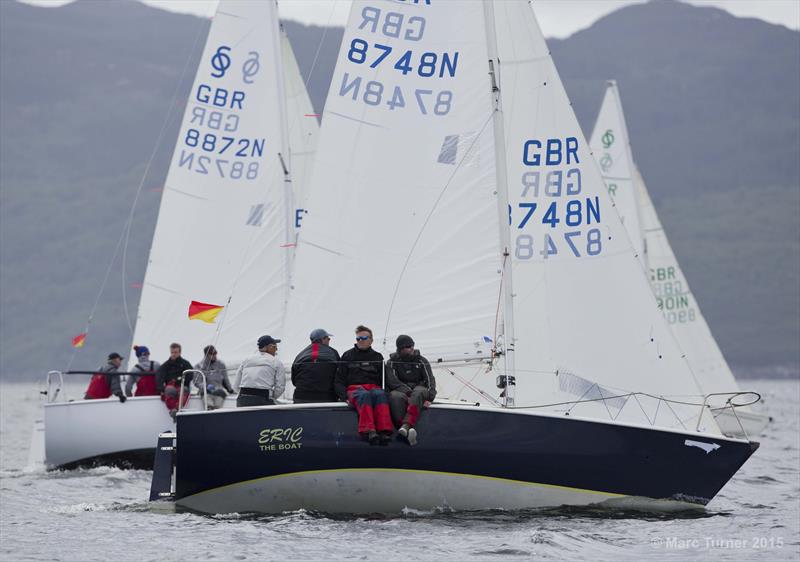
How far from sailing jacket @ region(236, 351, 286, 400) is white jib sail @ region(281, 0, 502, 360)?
39.3 inches

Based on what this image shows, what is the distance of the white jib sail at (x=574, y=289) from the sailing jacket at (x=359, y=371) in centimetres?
219

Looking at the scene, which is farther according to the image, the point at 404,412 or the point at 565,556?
the point at 404,412

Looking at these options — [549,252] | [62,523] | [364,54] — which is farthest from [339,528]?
[364,54]

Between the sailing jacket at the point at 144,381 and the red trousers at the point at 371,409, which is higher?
the sailing jacket at the point at 144,381

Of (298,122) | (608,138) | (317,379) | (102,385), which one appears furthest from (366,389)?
(608,138)

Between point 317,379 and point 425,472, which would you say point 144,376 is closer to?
point 317,379

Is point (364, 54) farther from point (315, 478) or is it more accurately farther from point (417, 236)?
point (315, 478)

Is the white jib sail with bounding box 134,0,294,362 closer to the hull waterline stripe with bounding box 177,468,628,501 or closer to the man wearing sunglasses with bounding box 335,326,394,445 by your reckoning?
the man wearing sunglasses with bounding box 335,326,394,445

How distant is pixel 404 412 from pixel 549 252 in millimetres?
3285

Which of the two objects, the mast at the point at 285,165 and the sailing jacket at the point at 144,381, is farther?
the mast at the point at 285,165

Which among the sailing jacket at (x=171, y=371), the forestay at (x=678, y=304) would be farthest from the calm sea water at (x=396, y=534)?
the forestay at (x=678, y=304)

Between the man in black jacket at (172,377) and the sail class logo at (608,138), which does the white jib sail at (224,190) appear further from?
the sail class logo at (608,138)

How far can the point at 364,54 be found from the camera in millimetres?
16078

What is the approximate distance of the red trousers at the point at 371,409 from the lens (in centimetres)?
1338
